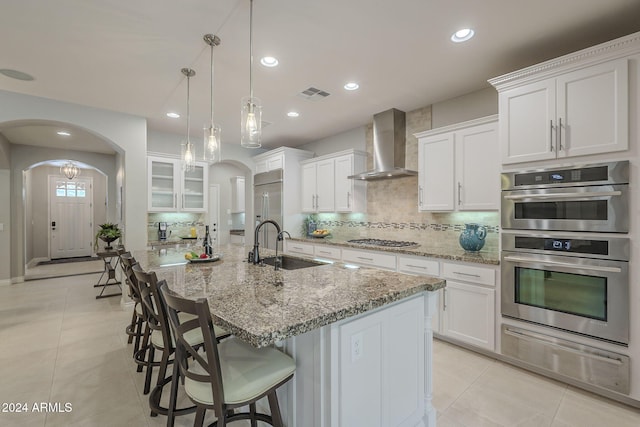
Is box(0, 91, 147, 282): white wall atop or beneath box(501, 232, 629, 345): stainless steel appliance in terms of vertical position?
atop

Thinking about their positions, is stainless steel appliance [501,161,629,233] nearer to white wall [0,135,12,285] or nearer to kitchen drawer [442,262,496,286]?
kitchen drawer [442,262,496,286]

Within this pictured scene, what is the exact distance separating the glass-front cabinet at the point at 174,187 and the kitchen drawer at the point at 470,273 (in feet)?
13.4

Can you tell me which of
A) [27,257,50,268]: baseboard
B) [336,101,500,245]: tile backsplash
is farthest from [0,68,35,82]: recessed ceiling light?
[27,257,50,268]: baseboard

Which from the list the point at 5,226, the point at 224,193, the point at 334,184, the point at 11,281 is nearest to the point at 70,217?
the point at 5,226

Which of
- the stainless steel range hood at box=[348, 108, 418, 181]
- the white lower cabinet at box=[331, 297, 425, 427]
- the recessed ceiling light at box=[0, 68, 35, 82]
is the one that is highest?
the recessed ceiling light at box=[0, 68, 35, 82]

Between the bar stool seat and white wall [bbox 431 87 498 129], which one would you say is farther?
white wall [bbox 431 87 498 129]

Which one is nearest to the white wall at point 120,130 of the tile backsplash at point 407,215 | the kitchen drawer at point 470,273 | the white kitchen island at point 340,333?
the white kitchen island at point 340,333

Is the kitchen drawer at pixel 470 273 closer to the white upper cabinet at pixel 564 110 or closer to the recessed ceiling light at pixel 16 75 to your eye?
the white upper cabinet at pixel 564 110

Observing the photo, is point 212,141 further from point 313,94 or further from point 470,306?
point 470,306

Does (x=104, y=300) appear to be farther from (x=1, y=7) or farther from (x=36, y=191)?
(x=36, y=191)

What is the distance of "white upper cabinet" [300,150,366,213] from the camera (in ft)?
14.8

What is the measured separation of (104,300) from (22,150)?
4.09m

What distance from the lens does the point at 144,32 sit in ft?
7.59

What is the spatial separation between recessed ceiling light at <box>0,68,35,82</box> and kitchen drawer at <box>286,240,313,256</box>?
380 cm
